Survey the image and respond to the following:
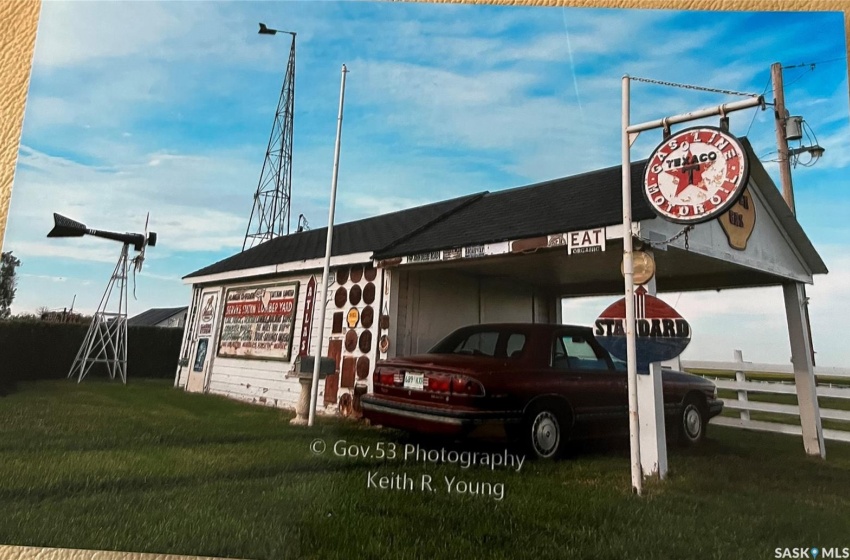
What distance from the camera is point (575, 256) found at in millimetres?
1828

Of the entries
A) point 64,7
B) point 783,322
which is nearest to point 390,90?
point 64,7

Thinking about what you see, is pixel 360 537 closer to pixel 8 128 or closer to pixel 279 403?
pixel 279 403

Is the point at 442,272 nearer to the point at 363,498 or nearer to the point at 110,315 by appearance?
the point at 363,498

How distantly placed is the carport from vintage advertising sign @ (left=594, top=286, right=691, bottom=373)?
0.07m

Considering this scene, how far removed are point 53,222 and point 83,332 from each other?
0.45 m

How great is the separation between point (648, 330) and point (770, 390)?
478 millimetres

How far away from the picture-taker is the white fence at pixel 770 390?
1521mm

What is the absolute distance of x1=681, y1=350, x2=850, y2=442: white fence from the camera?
59.9 inches

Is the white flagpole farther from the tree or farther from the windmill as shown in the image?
the tree

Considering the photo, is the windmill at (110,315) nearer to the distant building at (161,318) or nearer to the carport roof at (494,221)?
the distant building at (161,318)

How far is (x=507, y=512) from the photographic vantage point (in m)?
1.52

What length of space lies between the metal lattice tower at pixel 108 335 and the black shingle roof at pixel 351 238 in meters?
0.25

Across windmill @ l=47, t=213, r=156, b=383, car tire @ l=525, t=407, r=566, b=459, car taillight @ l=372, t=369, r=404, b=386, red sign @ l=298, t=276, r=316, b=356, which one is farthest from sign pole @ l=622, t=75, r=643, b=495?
windmill @ l=47, t=213, r=156, b=383

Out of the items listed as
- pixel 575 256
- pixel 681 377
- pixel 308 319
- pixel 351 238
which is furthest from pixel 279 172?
pixel 681 377
